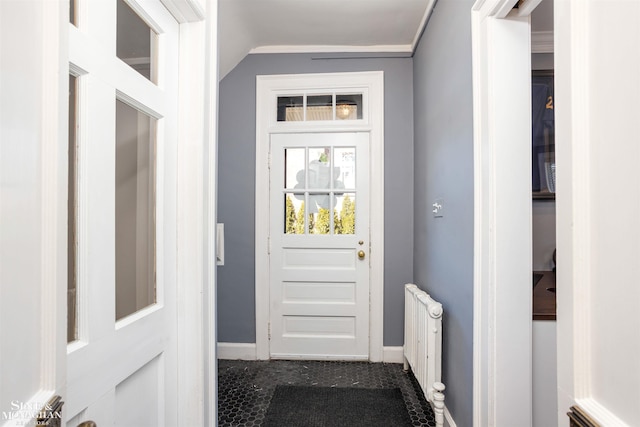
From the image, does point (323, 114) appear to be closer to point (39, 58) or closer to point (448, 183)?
point (448, 183)

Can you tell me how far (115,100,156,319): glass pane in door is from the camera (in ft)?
3.04

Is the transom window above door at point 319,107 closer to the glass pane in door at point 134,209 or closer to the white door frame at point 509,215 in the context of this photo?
the white door frame at point 509,215

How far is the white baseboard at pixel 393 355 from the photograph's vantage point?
2572mm

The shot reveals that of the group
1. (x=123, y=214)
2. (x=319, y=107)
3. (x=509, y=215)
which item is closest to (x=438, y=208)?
(x=509, y=215)

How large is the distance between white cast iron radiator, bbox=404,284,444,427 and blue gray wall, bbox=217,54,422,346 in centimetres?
55

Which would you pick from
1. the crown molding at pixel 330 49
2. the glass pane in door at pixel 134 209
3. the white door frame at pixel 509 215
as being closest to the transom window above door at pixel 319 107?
the crown molding at pixel 330 49

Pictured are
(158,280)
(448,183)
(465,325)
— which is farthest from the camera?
(448,183)

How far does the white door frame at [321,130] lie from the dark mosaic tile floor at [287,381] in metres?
0.18

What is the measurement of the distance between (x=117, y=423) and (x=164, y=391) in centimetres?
24

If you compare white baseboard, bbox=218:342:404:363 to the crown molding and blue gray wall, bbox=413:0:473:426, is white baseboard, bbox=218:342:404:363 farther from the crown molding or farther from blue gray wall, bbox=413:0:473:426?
the crown molding

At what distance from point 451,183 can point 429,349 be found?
0.89 meters

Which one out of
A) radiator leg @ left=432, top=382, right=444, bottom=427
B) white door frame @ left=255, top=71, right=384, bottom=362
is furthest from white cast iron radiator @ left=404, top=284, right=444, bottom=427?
white door frame @ left=255, top=71, right=384, bottom=362

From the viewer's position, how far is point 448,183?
172 centimetres

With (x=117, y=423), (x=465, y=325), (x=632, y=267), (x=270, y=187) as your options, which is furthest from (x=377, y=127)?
(x=117, y=423)
